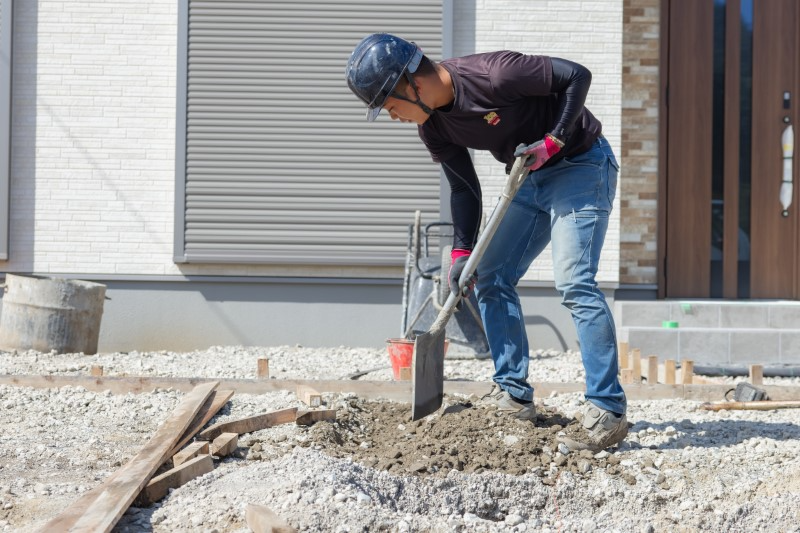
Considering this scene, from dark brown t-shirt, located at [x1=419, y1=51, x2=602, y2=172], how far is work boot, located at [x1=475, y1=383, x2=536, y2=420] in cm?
113

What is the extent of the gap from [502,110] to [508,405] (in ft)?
4.56

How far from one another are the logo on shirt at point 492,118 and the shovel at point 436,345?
0.19 m

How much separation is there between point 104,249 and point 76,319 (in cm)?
112

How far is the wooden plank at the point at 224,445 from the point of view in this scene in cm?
364

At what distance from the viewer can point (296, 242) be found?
8.12m

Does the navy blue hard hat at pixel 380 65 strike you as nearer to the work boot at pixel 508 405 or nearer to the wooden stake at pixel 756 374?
the work boot at pixel 508 405

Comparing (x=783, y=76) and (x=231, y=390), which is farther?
(x=783, y=76)

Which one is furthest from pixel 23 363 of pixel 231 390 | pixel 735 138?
pixel 735 138

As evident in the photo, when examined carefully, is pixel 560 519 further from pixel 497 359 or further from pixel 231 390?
pixel 231 390

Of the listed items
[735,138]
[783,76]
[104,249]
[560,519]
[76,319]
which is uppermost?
[783,76]

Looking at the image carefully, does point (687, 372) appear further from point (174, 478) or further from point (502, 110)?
point (174, 478)

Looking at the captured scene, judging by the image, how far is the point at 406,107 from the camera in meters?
3.69

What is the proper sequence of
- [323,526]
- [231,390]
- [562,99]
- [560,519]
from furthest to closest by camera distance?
[231,390] < [562,99] < [560,519] < [323,526]

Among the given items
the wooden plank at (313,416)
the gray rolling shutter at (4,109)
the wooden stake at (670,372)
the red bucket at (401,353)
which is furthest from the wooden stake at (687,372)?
the gray rolling shutter at (4,109)
